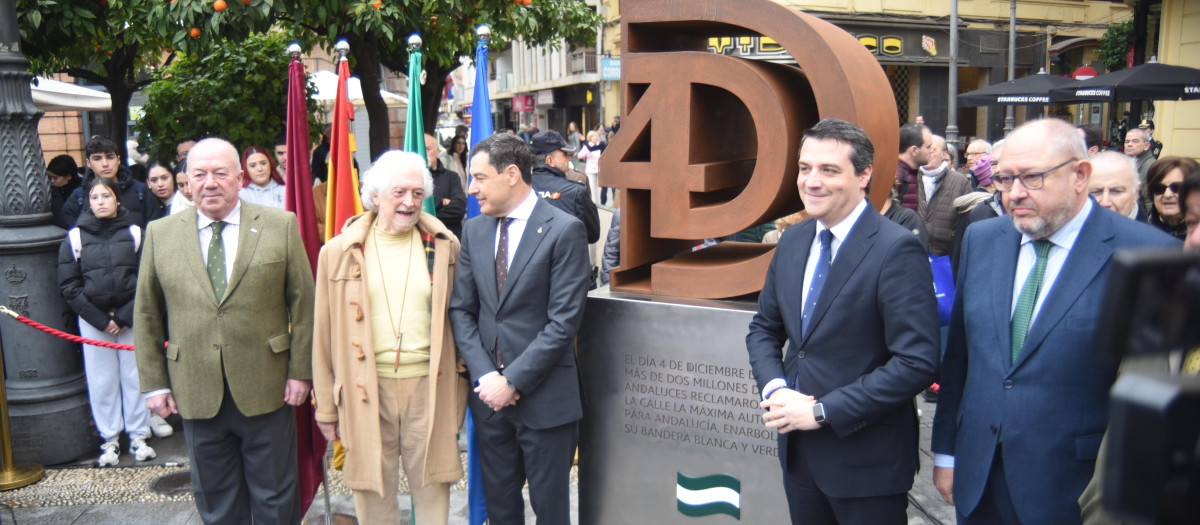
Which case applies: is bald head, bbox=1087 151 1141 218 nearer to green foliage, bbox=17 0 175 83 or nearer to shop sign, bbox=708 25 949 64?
green foliage, bbox=17 0 175 83

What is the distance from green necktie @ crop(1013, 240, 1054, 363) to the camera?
8.17ft

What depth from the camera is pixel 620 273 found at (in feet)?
13.2

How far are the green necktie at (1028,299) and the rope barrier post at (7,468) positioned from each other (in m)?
5.31

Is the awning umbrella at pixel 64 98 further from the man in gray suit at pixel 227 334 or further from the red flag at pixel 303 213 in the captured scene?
the man in gray suit at pixel 227 334

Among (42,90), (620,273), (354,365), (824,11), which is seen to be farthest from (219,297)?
(824,11)

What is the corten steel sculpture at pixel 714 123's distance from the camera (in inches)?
137

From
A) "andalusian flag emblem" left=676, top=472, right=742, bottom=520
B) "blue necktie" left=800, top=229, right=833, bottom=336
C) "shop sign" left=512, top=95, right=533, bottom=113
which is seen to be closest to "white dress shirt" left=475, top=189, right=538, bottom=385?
"andalusian flag emblem" left=676, top=472, right=742, bottom=520

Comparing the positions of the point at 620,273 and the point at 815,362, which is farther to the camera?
the point at 620,273

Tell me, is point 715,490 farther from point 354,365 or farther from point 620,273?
point 354,365

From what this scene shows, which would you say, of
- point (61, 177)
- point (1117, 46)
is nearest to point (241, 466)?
point (61, 177)

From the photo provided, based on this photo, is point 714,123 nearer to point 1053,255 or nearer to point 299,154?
point 1053,255

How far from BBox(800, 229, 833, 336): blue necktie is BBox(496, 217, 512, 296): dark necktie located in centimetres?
129

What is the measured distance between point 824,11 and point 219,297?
67.2 feet

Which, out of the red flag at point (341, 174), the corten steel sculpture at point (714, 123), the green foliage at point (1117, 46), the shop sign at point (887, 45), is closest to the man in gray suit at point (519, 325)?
the corten steel sculpture at point (714, 123)
